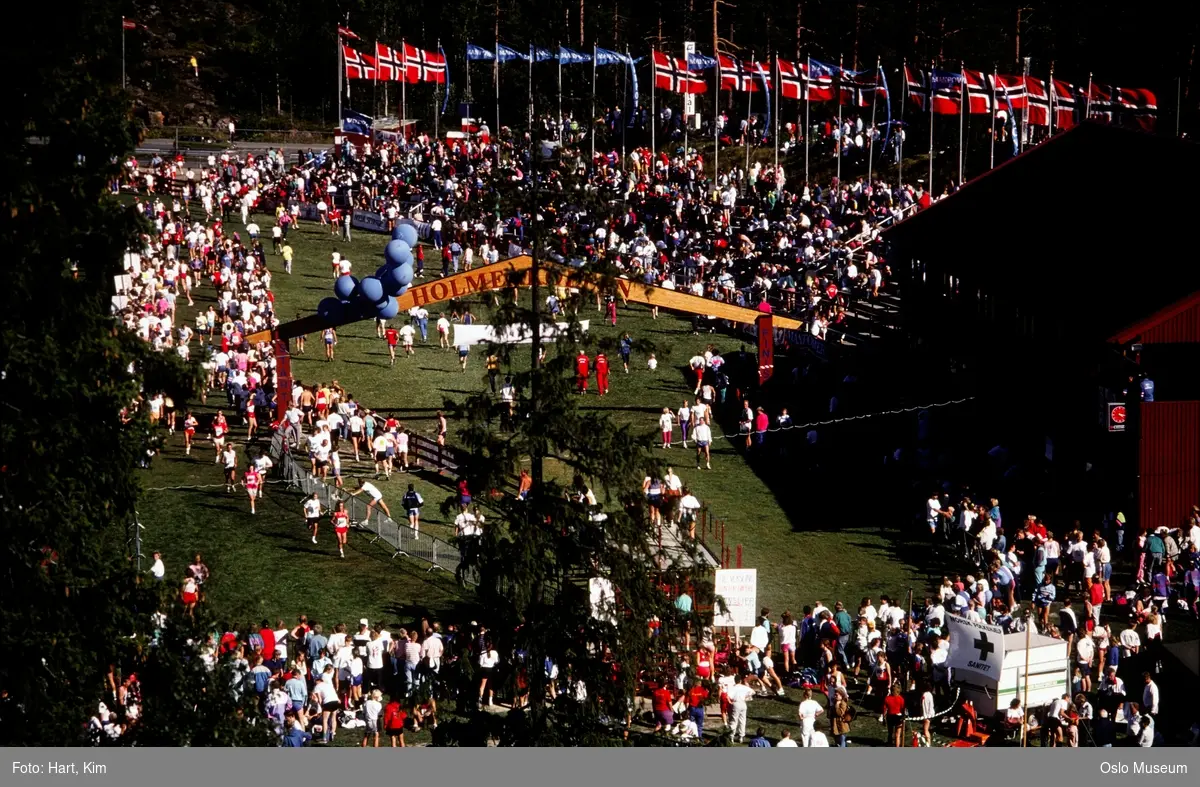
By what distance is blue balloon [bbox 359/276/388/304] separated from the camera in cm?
4472

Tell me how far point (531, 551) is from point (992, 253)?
25494 mm

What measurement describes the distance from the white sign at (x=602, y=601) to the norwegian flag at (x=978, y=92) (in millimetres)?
38827

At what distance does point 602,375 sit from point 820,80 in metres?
21.8

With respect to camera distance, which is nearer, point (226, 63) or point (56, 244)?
point (56, 244)

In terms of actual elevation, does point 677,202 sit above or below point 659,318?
above

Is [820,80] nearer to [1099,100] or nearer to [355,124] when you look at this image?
[1099,100]

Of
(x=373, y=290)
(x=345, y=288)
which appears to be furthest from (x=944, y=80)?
(x=345, y=288)

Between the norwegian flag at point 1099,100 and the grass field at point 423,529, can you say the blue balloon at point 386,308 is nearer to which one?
the grass field at point 423,529

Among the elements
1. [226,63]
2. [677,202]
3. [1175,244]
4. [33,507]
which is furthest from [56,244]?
[226,63]

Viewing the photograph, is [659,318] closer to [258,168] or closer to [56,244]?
[258,168]

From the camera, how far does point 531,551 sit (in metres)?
24.5

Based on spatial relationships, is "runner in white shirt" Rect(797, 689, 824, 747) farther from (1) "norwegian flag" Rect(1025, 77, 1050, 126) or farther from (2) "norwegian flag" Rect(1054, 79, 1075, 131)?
(2) "norwegian flag" Rect(1054, 79, 1075, 131)

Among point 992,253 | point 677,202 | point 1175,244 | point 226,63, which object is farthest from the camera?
point 226,63

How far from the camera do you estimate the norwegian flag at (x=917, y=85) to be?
62562mm
